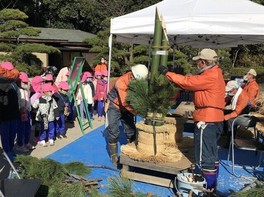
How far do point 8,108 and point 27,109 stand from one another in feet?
2.30

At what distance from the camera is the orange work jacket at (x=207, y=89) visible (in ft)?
11.6

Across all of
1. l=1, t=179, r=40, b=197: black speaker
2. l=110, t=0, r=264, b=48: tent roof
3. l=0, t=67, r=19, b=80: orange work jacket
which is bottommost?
l=1, t=179, r=40, b=197: black speaker

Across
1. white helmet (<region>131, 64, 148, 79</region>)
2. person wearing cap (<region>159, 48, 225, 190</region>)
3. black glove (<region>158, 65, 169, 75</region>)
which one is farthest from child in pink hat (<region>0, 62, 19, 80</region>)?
person wearing cap (<region>159, 48, 225, 190</region>)

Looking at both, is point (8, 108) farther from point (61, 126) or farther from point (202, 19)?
point (202, 19)

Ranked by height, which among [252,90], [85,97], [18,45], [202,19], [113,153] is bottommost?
[113,153]

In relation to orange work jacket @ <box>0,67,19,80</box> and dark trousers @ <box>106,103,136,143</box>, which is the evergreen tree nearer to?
orange work jacket @ <box>0,67,19,80</box>

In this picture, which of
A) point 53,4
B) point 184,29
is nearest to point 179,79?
point 184,29

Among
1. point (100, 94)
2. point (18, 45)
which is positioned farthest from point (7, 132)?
point (18, 45)

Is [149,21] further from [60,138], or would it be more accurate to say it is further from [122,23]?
[60,138]

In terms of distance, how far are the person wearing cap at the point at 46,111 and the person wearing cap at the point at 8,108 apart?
0.54 m

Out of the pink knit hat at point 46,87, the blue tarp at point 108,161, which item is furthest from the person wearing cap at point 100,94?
the pink knit hat at point 46,87

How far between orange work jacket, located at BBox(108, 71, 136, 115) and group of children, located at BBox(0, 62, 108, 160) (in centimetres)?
128

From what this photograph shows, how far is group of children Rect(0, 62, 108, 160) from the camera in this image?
4.65 meters

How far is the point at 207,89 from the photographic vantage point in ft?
11.8
